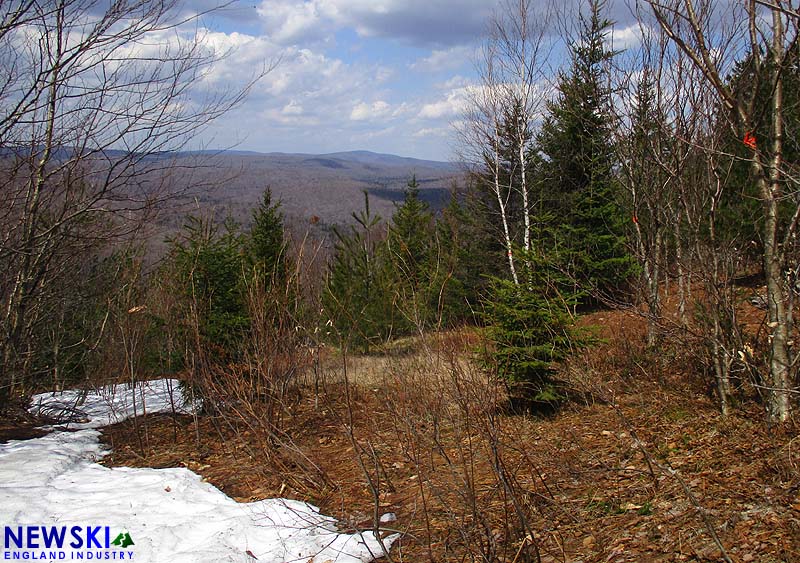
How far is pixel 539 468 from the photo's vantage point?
14.3ft

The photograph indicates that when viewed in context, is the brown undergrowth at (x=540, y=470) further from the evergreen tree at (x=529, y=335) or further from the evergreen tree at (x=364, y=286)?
the evergreen tree at (x=364, y=286)

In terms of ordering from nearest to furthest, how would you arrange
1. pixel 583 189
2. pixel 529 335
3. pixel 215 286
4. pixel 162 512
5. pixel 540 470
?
1. pixel 540 470
2. pixel 162 512
3. pixel 529 335
4. pixel 215 286
5. pixel 583 189

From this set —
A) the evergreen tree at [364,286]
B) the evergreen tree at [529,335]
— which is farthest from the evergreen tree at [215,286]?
the evergreen tree at [364,286]

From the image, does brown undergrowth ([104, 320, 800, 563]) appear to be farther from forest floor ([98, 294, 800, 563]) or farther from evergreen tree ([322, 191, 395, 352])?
evergreen tree ([322, 191, 395, 352])

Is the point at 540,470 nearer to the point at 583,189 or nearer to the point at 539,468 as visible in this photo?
the point at 539,468

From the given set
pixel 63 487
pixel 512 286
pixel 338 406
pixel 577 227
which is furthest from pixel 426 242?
pixel 63 487

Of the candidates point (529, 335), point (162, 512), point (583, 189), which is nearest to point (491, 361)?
point (529, 335)

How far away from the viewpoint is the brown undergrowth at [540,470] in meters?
2.98

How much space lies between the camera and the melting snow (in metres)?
3.71

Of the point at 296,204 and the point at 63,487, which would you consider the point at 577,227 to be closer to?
the point at 63,487

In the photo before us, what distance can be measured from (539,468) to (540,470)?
76 mm

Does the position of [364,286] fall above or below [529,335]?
below

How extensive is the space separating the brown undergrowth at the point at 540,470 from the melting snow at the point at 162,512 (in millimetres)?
234

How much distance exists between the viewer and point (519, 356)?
19.6 feet
